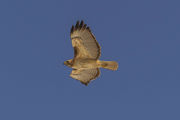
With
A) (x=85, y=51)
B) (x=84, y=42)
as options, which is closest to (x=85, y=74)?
(x=85, y=51)

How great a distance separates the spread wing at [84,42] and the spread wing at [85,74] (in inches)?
60.4

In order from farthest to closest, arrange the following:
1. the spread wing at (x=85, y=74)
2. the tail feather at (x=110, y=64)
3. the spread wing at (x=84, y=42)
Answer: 1. the spread wing at (x=85, y=74)
2. the tail feather at (x=110, y=64)
3. the spread wing at (x=84, y=42)

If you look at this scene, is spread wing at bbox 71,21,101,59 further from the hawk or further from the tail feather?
the tail feather

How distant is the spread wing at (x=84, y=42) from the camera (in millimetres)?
18562

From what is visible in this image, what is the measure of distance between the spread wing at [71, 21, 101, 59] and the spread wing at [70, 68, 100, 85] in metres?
1.53

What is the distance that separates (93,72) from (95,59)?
1.56m

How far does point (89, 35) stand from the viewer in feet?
60.7

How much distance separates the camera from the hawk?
18594 millimetres

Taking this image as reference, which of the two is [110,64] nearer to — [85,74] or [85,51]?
[85,51]

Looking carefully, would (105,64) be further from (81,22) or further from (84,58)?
(81,22)

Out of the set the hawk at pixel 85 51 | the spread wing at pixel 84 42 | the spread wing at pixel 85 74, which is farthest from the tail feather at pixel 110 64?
the spread wing at pixel 85 74

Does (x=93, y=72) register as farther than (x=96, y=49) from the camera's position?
Yes

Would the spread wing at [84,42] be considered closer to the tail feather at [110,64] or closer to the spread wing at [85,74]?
the tail feather at [110,64]

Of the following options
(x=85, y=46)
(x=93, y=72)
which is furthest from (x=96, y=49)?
(x=93, y=72)
